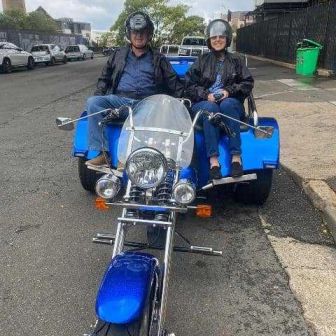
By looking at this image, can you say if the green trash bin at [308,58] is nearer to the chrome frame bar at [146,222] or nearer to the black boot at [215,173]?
the black boot at [215,173]

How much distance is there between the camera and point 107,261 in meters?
3.79

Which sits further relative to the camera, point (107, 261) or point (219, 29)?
point (219, 29)

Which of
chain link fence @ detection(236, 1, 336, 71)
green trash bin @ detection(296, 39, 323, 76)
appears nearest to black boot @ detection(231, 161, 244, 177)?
chain link fence @ detection(236, 1, 336, 71)

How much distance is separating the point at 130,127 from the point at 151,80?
2089mm

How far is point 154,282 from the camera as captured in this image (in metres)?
2.51

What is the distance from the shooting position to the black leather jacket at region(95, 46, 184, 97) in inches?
204

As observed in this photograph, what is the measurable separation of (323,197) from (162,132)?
2430mm

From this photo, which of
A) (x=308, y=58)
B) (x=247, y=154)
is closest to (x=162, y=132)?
(x=247, y=154)

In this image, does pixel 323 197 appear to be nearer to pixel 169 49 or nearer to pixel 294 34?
pixel 294 34

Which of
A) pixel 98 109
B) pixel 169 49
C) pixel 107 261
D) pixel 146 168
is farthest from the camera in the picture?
pixel 169 49

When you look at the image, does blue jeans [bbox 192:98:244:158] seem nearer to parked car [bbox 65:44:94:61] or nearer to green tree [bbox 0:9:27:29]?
parked car [bbox 65:44:94:61]

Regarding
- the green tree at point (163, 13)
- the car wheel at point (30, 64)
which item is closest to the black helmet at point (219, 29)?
the car wheel at point (30, 64)

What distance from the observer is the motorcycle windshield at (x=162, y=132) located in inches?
122

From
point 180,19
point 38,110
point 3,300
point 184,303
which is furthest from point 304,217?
point 180,19
